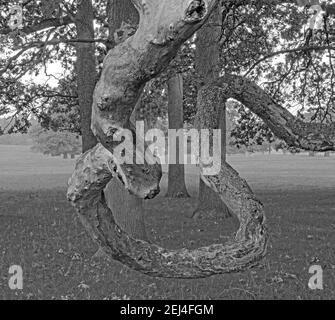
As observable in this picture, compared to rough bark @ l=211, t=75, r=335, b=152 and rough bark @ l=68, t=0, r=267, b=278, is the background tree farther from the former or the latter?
rough bark @ l=68, t=0, r=267, b=278

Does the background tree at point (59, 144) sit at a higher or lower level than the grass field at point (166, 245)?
higher

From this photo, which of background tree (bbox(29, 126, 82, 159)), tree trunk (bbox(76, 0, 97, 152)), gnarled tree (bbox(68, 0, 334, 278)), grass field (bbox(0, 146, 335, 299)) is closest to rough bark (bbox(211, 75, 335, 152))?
gnarled tree (bbox(68, 0, 334, 278))

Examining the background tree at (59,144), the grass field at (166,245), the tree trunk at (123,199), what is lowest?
the grass field at (166,245)

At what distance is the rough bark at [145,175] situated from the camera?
2396 mm

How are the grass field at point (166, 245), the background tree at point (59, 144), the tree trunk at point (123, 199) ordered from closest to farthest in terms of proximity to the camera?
the grass field at point (166, 245), the tree trunk at point (123, 199), the background tree at point (59, 144)

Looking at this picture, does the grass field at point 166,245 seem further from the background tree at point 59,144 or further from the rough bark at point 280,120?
the background tree at point 59,144

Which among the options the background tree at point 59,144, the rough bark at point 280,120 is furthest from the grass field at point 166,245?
the background tree at point 59,144

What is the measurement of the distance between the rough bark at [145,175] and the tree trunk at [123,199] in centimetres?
742

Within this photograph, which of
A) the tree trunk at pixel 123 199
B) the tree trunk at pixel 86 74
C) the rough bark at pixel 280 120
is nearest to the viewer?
the rough bark at pixel 280 120

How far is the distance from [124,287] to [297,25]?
1060cm

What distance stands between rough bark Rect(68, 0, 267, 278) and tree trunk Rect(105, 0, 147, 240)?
7418 mm

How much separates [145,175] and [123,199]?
8243mm

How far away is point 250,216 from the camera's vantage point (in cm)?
292

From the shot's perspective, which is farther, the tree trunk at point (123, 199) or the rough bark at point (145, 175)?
the tree trunk at point (123, 199)
